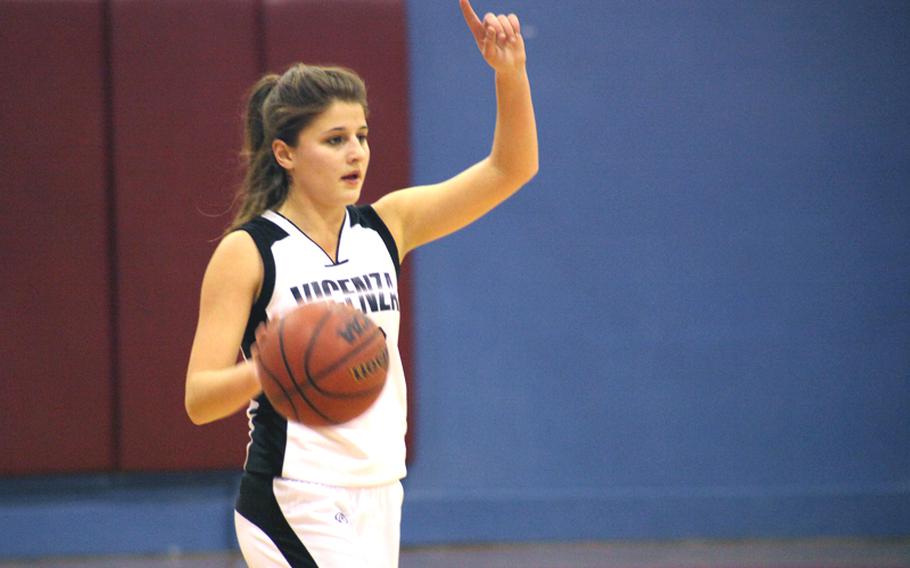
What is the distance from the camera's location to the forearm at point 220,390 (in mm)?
1738

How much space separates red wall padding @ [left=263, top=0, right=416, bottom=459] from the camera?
13.6ft

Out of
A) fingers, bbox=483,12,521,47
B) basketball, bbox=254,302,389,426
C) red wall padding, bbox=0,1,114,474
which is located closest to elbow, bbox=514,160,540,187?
fingers, bbox=483,12,521,47

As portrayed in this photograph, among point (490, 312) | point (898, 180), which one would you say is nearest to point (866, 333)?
point (898, 180)

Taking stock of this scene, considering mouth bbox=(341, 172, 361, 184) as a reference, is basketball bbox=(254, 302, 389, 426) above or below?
below

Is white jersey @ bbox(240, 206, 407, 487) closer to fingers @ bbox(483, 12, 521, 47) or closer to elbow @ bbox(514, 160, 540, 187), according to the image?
elbow @ bbox(514, 160, 540, 187)

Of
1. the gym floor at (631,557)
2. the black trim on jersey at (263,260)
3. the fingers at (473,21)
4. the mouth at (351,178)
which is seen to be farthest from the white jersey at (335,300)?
the gym floor at (631,557)

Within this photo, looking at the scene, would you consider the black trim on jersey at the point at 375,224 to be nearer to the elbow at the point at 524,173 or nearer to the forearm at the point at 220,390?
the elbow at the point at 524,173

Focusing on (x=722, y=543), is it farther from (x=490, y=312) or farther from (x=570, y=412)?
(x=490, y=312)

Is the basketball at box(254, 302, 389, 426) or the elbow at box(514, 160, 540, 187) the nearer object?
the basketball at box(254, 302, 389, 426)

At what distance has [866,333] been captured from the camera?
14.5ft

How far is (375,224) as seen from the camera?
2.14m

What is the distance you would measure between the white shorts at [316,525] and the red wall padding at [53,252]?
2380 millimetres

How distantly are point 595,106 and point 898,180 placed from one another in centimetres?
129

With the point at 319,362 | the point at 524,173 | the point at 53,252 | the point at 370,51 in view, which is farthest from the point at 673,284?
the point at 319,362
